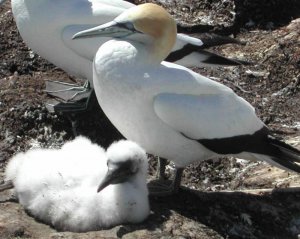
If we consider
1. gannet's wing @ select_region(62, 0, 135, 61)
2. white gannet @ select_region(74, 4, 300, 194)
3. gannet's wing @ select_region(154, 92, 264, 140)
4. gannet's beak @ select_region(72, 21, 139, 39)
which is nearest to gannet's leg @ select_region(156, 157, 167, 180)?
white gannet @ select_region(74, 4, 300, 194)

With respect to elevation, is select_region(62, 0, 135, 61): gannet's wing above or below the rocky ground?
above

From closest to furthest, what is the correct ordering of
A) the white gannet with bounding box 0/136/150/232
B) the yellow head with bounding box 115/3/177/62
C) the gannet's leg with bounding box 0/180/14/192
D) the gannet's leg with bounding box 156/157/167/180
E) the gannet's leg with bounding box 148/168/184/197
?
the white gannet with bounding box 0/136/150/232 < the yellow head with bounding box 115/3/177/62 < the gannet's leg with bounding box 0/180/14/192 < the gannet's leg with bounding box 148/168/184/197 < the gannet's leg with bounding box 156/157/167/180

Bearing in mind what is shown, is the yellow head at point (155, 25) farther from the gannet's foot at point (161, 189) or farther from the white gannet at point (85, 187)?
the gannet's foot at point (161, 189)

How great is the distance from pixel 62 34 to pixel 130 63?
135 cm

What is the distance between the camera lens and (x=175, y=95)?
5137 mm

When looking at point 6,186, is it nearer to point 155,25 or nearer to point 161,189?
point 161,189

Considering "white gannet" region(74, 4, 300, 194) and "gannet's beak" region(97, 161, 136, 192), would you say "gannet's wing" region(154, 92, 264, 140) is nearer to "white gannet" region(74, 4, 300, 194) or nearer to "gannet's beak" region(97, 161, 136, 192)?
"white gannet" region(74, 4, 300, 194)

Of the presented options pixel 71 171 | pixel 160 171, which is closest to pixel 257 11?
pixel 160 171

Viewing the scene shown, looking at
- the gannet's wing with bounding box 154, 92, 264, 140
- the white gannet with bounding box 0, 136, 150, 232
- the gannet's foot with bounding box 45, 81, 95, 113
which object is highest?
the gannet's wing with bounding box 154, 92, 264, 140

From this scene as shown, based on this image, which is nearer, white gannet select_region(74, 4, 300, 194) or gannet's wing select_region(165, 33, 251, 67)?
white gannet select_region(74, 4, 300, 194)

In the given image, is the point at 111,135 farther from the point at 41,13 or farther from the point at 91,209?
the point at 91,209

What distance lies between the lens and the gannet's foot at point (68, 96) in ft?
21.8

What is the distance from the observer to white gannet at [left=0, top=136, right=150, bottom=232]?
15.7 feet

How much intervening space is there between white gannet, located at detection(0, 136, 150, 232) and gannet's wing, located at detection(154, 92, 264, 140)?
0.32 meters
